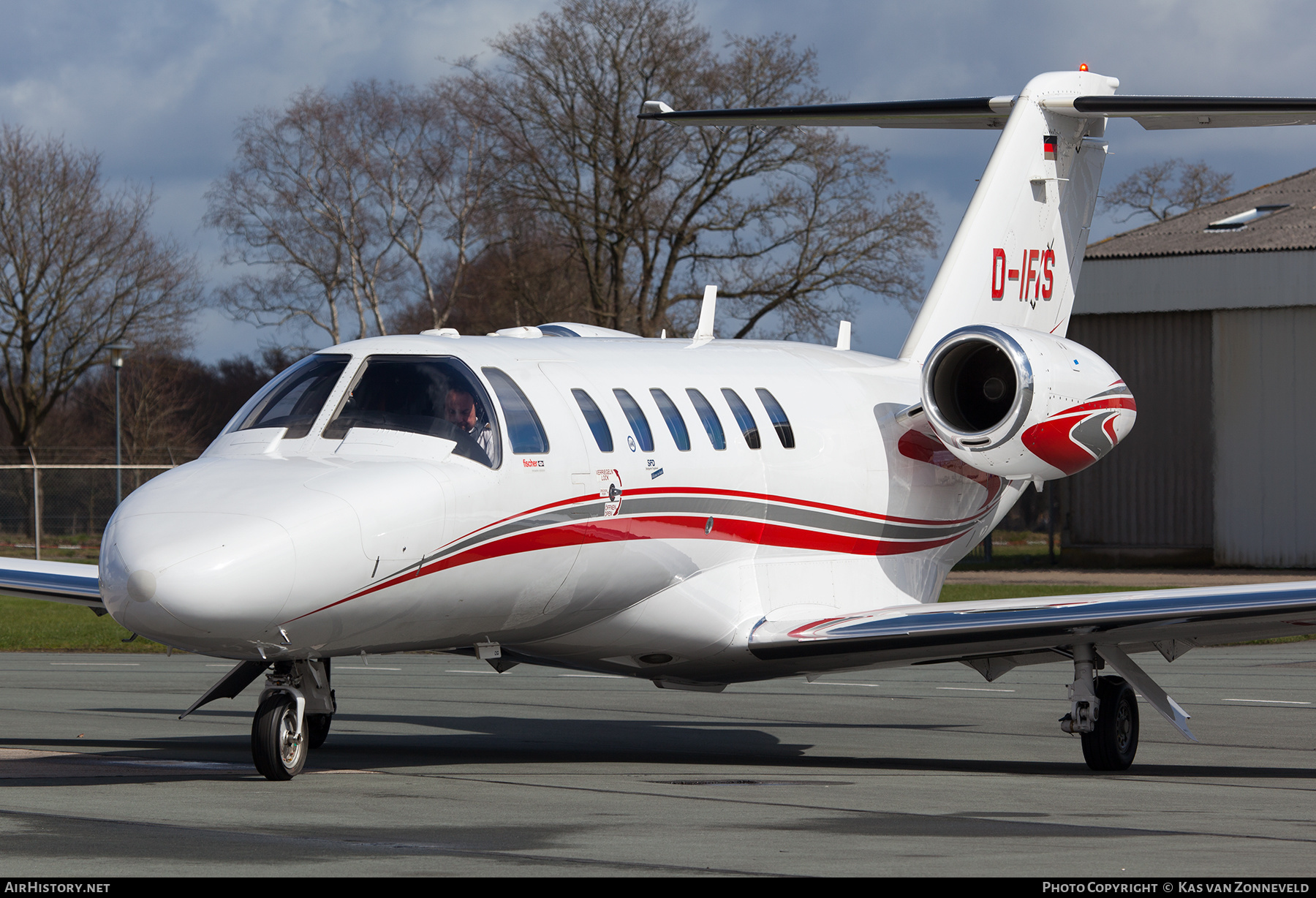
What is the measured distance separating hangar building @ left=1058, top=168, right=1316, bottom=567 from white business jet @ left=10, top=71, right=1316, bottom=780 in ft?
73.2

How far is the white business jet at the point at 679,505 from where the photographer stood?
9750mm

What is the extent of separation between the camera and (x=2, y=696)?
55.5 feet

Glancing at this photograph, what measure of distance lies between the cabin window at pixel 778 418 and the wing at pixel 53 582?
5372 mm

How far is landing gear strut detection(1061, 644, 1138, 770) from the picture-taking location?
12289 millimetres

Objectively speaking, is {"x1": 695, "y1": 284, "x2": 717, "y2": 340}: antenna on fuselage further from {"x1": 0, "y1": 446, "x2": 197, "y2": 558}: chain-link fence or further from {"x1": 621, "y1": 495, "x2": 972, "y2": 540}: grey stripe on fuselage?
{"x1": 0, "y1": 446, "x2": 197, "y2": 558}: chain-link fence

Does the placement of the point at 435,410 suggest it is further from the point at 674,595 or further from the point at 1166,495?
the point at 1166,495

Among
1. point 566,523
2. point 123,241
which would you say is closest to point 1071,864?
point 566,523

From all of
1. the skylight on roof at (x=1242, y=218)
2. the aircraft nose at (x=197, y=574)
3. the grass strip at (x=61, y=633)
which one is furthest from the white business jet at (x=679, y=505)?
the skylight on roof at (x=1242, y=218)

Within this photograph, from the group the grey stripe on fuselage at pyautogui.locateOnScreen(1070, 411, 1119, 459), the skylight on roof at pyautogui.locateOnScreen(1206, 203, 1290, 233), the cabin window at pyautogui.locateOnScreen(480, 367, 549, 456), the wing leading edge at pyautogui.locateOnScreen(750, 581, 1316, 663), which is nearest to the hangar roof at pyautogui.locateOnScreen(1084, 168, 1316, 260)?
the skylight on roof at pyautogui.locateOnScreen(1206, 203, 1290, 233)

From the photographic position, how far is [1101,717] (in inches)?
484

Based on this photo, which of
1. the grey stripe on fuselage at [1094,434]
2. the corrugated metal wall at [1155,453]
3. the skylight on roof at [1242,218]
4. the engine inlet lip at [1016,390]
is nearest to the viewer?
the engine inlet lip at [1016,390]

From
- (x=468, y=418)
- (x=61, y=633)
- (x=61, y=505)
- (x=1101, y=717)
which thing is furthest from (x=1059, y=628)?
(x=61, y=505)

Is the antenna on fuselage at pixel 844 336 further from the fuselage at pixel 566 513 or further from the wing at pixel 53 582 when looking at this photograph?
the wing at pixel 53 582
